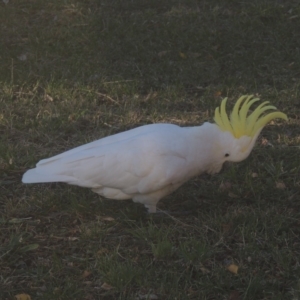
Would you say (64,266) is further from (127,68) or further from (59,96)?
(127,68)

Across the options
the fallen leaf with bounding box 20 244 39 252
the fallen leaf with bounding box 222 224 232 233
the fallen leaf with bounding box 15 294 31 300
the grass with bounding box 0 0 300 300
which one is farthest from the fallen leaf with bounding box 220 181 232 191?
the fallen leaf with bounding box 15 294 31 300

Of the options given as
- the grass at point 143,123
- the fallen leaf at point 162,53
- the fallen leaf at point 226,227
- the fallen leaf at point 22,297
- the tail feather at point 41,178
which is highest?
the tail feather at point 41,178

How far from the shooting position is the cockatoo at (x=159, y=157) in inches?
107

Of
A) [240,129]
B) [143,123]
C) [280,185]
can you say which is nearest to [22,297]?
[240,129]

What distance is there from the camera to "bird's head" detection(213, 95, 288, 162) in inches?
106

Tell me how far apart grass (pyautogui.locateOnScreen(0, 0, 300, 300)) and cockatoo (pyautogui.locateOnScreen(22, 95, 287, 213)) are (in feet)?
0.75

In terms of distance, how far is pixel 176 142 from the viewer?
9.07ft

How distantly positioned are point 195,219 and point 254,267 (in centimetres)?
47

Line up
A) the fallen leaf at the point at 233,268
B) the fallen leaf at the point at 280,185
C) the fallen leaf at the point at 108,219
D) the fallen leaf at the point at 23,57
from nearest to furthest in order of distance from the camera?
the fallen leaf at the point at 233,268, the fallen leaf at the point at 108,219, the fallen leaf at the point at 280,185, the fallen leaf at the point at 23,57

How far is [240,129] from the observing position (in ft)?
8.89

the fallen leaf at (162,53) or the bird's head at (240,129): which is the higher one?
the bird's head at (240,129)

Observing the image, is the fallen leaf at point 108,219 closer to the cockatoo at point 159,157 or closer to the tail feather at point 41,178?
the cockatoo at point 159,157

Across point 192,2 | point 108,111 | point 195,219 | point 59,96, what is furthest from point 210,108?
point 192,2

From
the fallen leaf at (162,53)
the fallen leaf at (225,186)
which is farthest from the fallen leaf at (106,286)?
the fallen leaf at (162,53)
